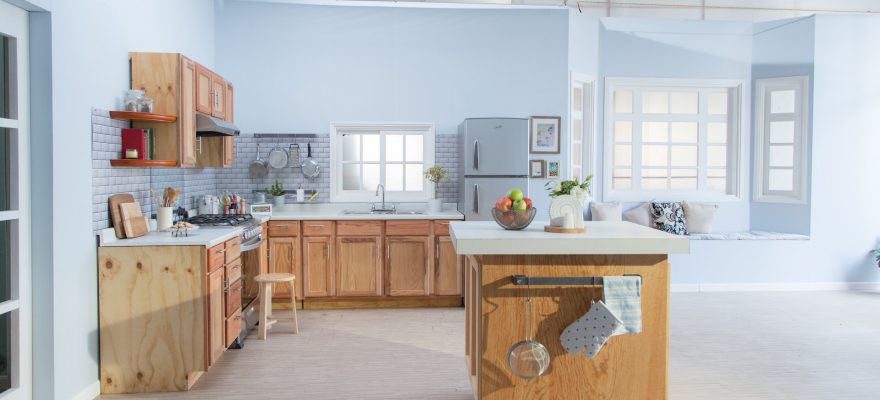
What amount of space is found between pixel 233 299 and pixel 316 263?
5.01 feet

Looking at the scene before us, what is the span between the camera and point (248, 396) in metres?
3.80

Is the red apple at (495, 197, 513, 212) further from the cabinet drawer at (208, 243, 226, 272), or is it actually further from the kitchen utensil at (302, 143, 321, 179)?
the kitchen utensil at (302, 143, 321, 179)

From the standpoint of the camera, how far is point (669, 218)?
7.32 meters

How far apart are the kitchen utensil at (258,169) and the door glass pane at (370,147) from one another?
3.39 feet

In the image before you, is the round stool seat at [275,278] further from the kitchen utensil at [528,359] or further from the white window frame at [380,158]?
the kitchen utensil at [528,359]

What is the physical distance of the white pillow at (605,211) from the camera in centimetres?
715

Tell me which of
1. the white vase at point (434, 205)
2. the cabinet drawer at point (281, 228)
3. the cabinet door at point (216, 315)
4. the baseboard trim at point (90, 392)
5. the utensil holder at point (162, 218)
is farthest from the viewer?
the white vase at point (434, 205)

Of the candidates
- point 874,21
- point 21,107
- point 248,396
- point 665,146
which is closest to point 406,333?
point 248,396

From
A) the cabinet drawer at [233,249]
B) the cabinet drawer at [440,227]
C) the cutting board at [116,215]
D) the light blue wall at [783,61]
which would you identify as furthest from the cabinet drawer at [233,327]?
the light blue wall at [783,61]

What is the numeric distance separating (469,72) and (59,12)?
13.4 ft

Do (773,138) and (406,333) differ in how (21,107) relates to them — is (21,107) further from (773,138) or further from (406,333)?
(773,138)

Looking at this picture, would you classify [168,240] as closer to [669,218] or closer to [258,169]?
[258,169]

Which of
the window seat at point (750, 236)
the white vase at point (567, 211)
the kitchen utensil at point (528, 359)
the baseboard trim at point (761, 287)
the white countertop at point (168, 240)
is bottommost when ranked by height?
the baseboard trim at point (761, 287)

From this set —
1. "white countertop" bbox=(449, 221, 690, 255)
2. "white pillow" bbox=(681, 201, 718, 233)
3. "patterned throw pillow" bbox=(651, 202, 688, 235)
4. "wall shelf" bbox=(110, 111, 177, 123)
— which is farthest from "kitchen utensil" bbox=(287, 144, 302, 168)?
"white pillow" bbox=(681, 201, 718, 233)
